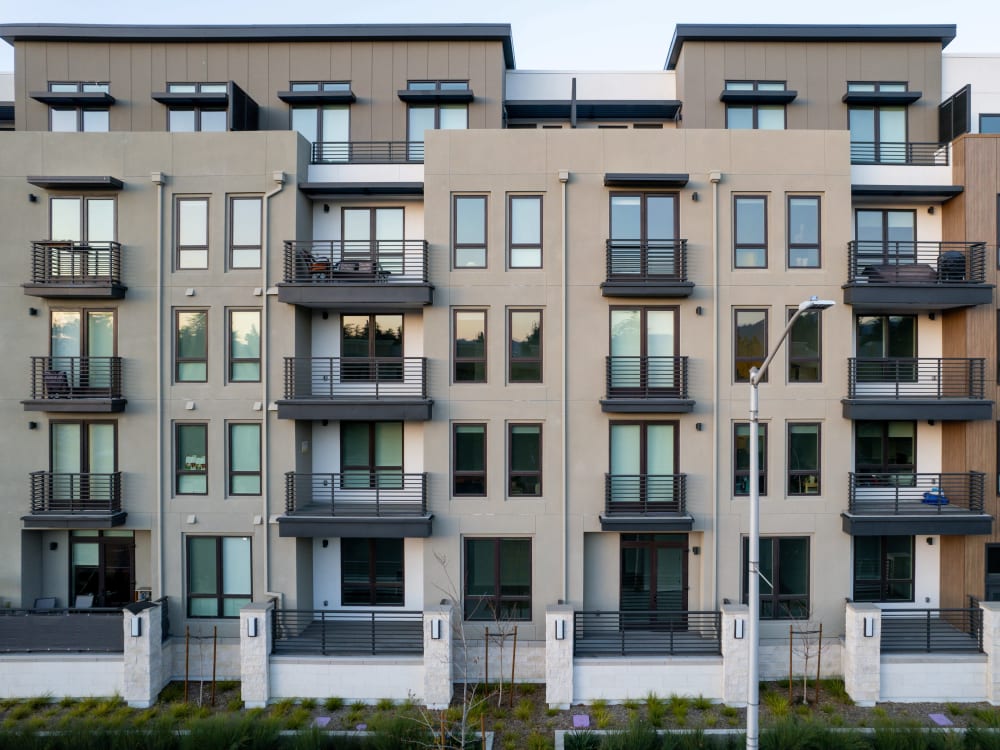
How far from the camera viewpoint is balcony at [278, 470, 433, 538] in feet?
44.3

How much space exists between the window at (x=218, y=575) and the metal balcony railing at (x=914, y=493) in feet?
46.3

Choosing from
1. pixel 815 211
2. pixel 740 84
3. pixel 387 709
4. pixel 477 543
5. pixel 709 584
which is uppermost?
pixel 740 84

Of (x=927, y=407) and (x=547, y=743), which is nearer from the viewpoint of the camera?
(x=547, y=743)

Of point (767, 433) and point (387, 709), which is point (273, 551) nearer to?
point (387, 709)

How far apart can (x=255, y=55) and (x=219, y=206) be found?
4.93 m

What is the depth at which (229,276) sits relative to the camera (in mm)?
14047

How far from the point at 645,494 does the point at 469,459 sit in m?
4.10

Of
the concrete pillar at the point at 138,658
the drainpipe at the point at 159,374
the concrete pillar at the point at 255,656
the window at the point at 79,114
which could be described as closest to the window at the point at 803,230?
the concrete pillar at the point at 255,656

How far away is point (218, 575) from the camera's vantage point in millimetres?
14086

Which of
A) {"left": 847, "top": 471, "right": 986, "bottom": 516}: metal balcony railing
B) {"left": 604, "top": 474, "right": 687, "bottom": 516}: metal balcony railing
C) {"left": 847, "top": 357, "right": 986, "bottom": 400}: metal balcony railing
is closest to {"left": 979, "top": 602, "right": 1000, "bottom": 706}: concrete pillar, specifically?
{"left": 847, "top": 471, "right": 986, "bottom": 516}: metal balcony railing

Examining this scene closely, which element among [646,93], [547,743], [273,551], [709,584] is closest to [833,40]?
[646,93]

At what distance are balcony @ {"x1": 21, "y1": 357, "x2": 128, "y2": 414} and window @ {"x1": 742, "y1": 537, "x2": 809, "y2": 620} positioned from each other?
14978mm

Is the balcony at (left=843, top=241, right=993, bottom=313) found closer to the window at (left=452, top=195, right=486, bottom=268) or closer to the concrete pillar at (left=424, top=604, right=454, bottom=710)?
the window at (left=452, top=195, right=486, bottom=268)

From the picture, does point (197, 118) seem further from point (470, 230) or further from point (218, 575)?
point (218, 575)
